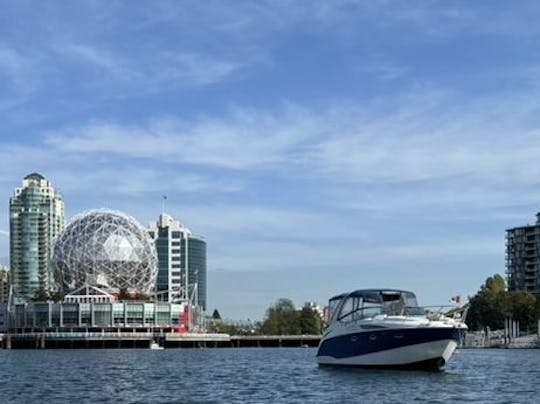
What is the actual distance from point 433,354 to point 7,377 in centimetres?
3321

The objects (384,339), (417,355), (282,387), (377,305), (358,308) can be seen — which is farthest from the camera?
(358,308)

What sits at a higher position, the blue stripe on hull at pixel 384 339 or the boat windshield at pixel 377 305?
the boat windshield at pixel 377 305

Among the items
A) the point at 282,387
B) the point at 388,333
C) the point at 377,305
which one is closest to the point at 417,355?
the point at 388,333

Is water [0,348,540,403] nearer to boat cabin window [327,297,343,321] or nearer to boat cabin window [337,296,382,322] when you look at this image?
boat cabin window [337,296,382,322]

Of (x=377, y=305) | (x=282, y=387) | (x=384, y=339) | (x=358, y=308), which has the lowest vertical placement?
(x=282, y=387)

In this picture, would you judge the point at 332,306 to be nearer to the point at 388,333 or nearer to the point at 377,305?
the point at 377,305

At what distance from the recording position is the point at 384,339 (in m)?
76.9

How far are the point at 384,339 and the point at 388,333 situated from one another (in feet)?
2.92

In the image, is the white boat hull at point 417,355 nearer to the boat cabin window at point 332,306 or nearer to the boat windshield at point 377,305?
the boat windshield at point 377,305

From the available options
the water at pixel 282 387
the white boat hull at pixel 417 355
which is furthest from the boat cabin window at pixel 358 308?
the water at pixel 282 387

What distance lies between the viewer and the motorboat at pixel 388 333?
75312mm

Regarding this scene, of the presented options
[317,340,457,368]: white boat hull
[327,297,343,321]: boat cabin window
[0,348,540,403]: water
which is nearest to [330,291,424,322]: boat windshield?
[327,297,343,321]: boat cabin window

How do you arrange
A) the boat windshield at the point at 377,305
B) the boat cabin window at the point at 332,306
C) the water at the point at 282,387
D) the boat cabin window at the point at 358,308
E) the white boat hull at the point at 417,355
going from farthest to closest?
the boat cabin window at the point at 332,306 < the boat cabin window at the point at 358,308 < the boat windshield at the point at 377,305 < the white boat hull at the point at 417,355 < the water at the point at 282,387

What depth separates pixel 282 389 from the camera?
64.7 m
